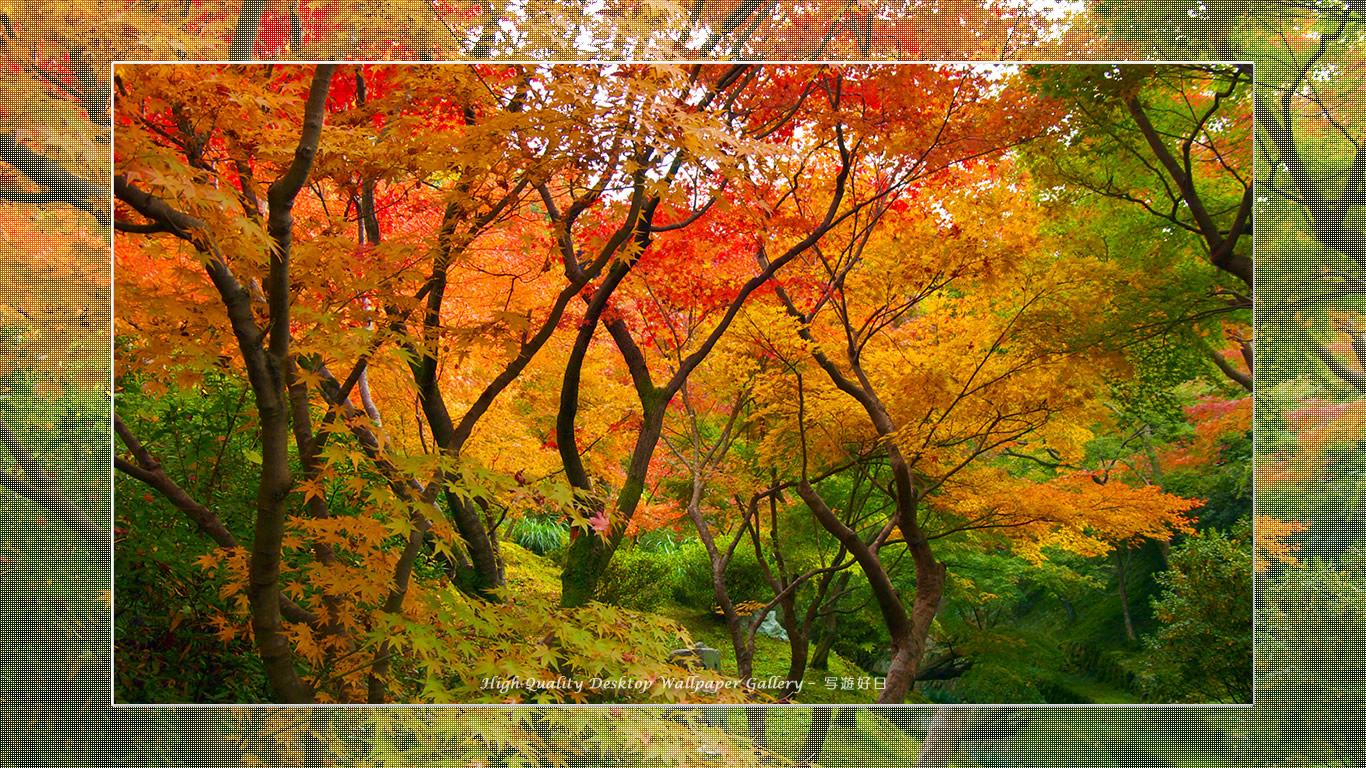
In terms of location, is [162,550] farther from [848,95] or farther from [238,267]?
[848,95]

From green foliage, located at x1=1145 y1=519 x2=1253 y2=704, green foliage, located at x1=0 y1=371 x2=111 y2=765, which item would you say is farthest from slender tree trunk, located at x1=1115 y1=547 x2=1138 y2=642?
green foliage, located at x1=0 y1=371 x2=111 y2=765

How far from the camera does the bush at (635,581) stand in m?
3.30

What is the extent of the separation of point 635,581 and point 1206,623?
6.79 ft

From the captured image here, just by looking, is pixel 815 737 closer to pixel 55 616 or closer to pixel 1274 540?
pixel 1274 540

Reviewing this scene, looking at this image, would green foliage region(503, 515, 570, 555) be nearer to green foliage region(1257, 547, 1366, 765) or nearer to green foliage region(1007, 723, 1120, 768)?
green foliage region(1007, 723, 1120, 768)

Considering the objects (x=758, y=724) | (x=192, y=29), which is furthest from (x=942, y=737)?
(x=192, y=29)

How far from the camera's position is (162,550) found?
3.19 metres

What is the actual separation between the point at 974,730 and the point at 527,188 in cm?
259

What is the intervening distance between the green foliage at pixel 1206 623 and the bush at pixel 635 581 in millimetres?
1735

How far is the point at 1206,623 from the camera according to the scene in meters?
3.09

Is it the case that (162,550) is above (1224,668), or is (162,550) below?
above

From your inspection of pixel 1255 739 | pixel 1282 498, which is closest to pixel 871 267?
pixel 1282 498

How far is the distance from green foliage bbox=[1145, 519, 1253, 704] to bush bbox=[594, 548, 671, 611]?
1735mm

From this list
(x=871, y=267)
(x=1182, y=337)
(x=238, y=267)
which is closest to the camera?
(x=238, y=267)
